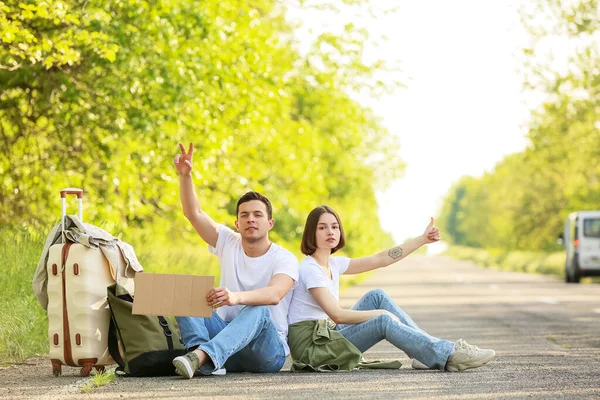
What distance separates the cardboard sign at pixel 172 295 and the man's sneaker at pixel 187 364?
0.29 meters

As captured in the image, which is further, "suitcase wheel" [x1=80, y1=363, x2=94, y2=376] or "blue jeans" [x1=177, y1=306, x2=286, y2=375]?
"suitcase wheel" [x1=80, y1=363, x2=94, y2=376]

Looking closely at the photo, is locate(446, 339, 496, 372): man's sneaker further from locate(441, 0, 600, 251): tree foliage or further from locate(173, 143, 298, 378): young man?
locate(441, 0, 600, 251): tree foliage

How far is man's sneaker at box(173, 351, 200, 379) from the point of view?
8.02 meters

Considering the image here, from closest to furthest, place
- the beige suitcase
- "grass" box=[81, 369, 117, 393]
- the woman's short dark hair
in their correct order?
"grass" box=[81, 369, 117, 393] < the beige suitcase < the woman's short dark hair

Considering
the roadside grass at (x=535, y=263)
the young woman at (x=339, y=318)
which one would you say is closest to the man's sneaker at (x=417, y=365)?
the young woman at (x=339, y=318)

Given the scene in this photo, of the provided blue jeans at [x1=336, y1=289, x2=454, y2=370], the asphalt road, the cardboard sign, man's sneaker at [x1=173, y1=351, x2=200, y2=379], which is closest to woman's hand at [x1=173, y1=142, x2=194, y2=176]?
the cardboard sign

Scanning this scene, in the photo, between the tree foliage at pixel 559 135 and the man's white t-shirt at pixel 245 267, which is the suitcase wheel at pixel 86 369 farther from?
the tree foliage at pixel 559 135

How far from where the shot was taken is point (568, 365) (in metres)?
9.52

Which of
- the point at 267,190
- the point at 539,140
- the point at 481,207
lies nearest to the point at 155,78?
the point at 267,190

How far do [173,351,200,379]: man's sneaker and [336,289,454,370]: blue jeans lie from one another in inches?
56.2

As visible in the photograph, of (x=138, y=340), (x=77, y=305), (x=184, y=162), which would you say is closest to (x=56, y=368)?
(x=77, y=305)

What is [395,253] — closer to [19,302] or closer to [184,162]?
[184,162]

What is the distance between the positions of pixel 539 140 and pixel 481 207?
76885 millimetres

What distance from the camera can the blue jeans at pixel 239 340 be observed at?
26.8ft
